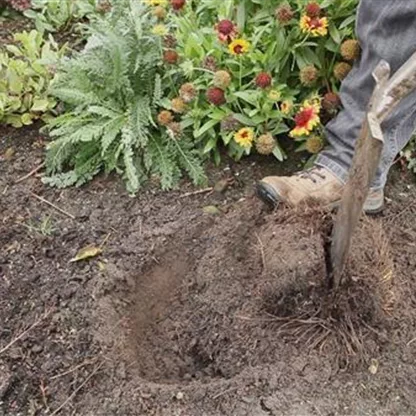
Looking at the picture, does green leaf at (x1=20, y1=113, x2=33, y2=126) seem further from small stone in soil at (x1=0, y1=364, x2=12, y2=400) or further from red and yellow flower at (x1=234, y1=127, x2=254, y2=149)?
small stone in soil at (x1=0, y1=364, x2=12, y2=400)

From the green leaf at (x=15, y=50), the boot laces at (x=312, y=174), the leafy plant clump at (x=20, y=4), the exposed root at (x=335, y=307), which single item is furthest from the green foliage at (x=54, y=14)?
the exposed root at (x=335, y=307)

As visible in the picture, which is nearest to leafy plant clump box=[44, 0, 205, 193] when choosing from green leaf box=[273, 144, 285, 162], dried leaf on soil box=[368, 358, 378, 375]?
green leaf box=[273, 144, 285, 162]

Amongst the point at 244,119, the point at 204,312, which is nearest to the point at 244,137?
the point at 244,119

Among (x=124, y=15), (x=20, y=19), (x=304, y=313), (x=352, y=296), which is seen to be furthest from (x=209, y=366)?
(x=20, y=19)

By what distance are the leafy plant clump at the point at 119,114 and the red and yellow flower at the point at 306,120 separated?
0.42 metres

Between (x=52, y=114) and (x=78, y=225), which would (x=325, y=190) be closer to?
(x=78, y=225)

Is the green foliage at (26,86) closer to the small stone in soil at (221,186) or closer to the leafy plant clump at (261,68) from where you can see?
the leafy plant clump at (261,68)

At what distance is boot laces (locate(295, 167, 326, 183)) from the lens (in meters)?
2.90

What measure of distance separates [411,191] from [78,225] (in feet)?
4.10

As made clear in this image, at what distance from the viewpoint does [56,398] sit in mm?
2469

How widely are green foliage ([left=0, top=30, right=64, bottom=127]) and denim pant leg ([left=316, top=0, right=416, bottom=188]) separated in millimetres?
1147

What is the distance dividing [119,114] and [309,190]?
2.61ft

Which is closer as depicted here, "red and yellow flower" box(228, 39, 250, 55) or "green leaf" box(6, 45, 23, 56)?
A: "red and yellow flower" box(228, 39, 250, 55)

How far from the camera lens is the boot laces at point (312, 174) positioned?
290 centimetres
